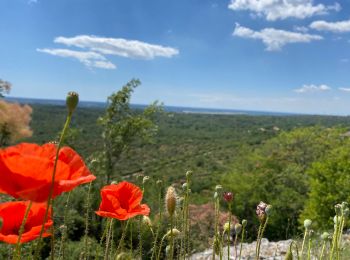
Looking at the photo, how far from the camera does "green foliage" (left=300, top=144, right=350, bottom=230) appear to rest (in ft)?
51.7

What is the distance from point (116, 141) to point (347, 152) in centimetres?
1023

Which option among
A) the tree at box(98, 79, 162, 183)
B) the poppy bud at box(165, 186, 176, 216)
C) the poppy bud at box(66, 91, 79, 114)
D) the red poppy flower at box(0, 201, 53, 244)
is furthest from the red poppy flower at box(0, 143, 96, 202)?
the tree at box(98, 79, 162, 183)

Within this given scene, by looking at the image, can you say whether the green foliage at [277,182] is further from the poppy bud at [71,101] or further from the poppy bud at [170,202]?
the poppy bud at [71,101]

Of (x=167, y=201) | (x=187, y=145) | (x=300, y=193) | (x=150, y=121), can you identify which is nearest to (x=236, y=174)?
(x=300, y=193)

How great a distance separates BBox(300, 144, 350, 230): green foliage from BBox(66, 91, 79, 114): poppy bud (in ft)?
50.2

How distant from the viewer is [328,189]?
16578mm

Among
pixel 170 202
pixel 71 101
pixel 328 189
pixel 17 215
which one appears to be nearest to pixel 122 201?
pixel 170 202

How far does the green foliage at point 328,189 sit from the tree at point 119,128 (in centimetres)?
686

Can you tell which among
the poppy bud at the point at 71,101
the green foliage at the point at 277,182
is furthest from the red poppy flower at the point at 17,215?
the green foliage at the point at 277,182

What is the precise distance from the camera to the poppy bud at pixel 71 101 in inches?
34.8

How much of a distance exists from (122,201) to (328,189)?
1629cm

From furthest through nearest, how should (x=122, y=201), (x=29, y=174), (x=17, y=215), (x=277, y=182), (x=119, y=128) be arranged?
(x=277, y=182)
(x=119, y=128)
(x=122, y=201)
(x=17, y=215)
(x=29, y=174)

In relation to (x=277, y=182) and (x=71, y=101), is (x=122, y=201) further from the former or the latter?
(x=277, y=182)

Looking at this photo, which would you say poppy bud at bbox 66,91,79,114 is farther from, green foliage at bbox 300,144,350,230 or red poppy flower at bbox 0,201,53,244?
green foliage at bbox 300,144,350,230
